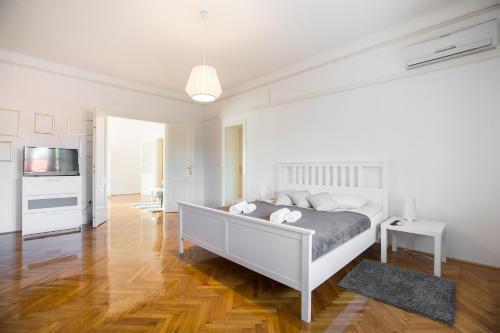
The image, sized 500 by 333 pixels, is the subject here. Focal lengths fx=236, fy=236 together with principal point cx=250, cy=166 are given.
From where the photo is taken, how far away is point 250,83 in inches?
205

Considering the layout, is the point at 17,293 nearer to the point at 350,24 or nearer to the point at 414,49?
the point at 350,24

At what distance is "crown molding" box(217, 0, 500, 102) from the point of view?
8.77 ft

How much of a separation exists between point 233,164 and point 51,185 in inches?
147

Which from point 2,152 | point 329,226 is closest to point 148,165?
point 2,152

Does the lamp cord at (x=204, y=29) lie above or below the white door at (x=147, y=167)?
above

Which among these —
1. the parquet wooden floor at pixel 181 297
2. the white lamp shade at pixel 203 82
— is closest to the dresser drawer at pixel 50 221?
the parquet wooden floor at pixel 181 297

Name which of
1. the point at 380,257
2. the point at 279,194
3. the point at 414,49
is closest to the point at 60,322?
the point at 279,194

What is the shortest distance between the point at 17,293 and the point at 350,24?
467 cm

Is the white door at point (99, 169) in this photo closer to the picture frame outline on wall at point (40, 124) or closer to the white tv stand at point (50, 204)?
the white tv stand at point (50, 204)

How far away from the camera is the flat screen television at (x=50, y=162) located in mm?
3896

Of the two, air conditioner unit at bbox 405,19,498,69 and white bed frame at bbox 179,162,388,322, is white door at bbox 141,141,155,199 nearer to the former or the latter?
white bed frame at bbox 179,162,388,322

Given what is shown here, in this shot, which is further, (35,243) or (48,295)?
(35,243)

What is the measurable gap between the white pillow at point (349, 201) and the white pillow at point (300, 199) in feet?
1.36

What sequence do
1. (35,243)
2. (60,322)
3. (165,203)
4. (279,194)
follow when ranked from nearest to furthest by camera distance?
1. (60,322)
2. (35,243)
3. (279,194)
4. (165,203)
